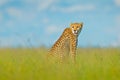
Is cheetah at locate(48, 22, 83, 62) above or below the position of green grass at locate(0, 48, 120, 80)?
above

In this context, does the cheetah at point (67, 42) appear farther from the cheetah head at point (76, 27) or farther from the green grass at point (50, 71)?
the green grass at point (50, 71)

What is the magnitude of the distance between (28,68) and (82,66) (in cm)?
90

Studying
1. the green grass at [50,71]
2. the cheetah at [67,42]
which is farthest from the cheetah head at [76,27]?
the green grass at [50,71]

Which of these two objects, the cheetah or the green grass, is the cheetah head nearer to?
the cheetah

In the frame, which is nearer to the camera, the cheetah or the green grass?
the green grass

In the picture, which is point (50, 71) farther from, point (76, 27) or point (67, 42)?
point (67, 42)

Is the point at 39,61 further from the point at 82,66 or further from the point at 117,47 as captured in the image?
the point at 117,47

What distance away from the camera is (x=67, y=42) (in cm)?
934

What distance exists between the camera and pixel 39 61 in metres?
7.27

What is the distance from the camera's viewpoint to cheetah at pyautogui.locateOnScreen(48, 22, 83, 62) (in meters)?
9.08

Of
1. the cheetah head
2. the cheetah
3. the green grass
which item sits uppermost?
the cheetah head

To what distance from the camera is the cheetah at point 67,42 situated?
908 centimetres

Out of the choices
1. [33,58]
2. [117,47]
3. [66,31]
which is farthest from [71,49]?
[33,58]

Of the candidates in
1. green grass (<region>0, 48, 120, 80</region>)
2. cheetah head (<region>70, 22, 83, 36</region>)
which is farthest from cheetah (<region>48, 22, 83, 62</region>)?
green grass (<region>0, 48, 120, 80</region>)
